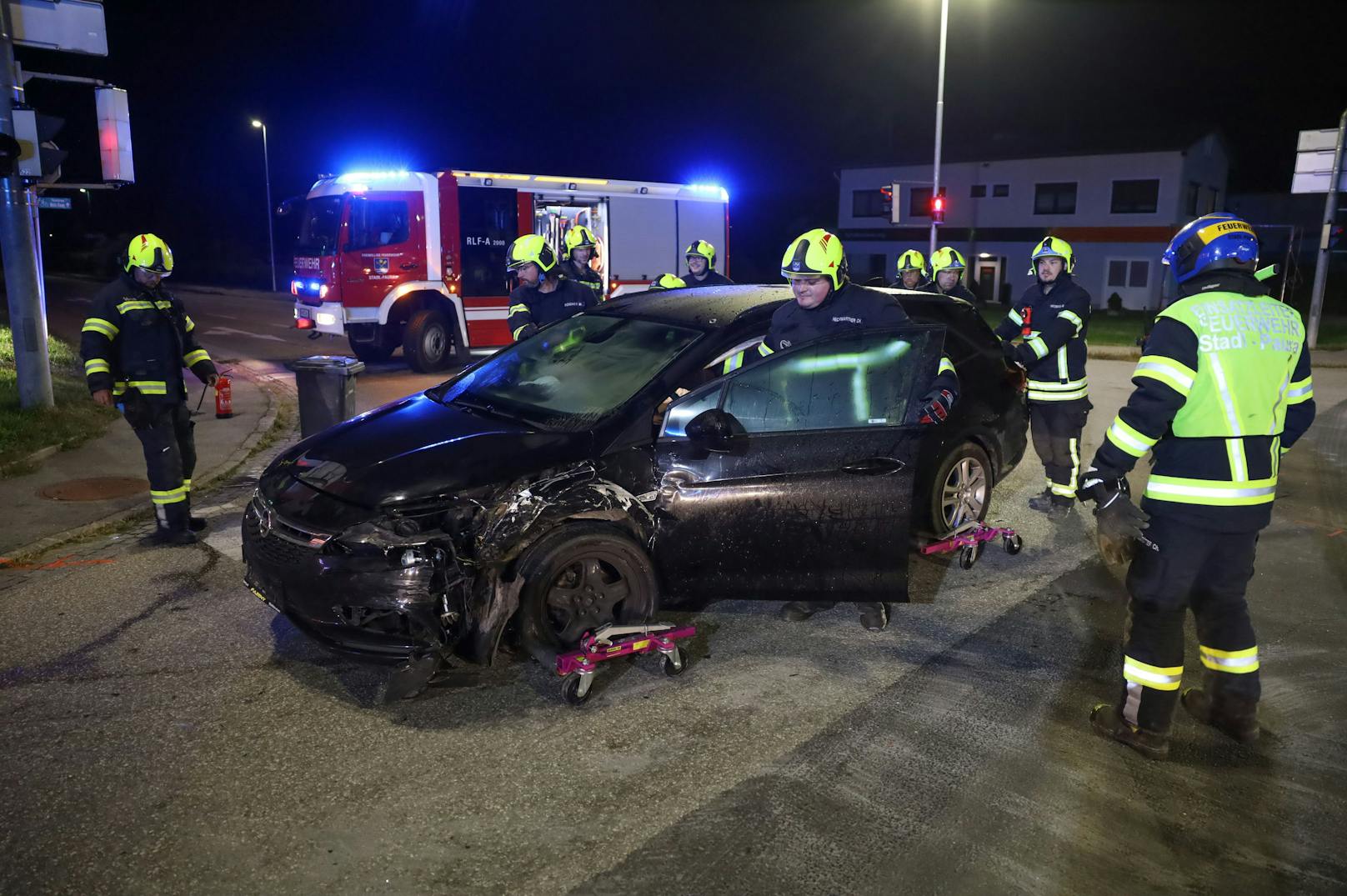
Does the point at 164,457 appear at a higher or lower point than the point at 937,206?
lower

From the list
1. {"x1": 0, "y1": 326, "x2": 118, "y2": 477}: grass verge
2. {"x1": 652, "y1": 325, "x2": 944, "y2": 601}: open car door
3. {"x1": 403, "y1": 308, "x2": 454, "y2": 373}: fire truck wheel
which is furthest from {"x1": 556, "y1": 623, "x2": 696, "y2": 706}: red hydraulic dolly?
{"x1": 403, "y1": 308, "x2": 454, "y2": 373}: fire truck wheel

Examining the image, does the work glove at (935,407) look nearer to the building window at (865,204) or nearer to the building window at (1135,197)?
the building window at (1135,197)

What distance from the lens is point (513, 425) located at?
4430mm

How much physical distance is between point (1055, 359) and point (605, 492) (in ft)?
13.9

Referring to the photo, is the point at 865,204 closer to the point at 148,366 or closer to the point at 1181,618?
the point at 148,366

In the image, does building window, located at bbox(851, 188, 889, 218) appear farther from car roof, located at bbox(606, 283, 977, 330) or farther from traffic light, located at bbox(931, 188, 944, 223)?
car roof, located at bbox(606, 283, 977, 330)

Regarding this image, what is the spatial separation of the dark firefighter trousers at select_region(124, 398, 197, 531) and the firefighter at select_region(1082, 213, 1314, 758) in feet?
17.3

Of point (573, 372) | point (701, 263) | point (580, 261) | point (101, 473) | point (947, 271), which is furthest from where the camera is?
point (580, 261)

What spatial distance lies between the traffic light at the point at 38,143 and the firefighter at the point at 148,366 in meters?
3.82

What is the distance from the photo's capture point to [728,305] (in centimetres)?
521

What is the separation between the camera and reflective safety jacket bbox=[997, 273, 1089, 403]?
22.5ft

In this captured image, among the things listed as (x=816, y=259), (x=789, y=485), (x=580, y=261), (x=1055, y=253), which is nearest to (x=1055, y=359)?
(x=1055, y=253)

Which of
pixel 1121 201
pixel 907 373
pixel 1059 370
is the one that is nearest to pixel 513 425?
pixel 907 373

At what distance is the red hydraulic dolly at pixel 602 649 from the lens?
3.96 meters
